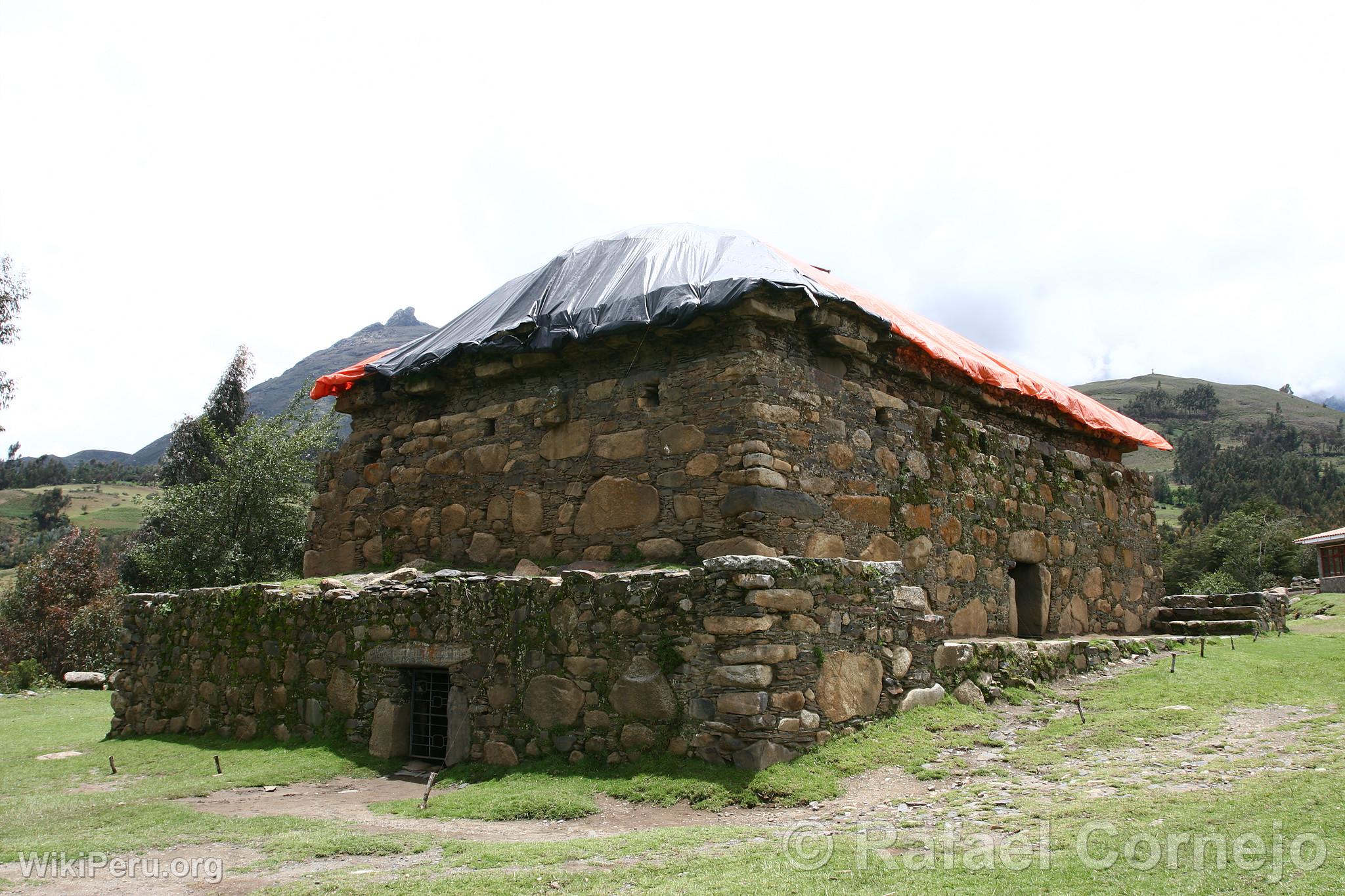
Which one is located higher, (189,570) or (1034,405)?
(1034,405)

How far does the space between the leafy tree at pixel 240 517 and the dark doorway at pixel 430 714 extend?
14.6m

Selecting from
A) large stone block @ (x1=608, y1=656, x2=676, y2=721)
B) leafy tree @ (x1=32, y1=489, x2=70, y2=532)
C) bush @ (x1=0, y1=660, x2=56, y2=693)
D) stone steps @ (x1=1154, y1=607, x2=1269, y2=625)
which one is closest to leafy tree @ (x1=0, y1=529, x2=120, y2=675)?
bush @ (x1=0, y1=660, x2=56, y2=693)

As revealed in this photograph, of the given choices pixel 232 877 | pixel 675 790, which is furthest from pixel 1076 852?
pixel 232 877

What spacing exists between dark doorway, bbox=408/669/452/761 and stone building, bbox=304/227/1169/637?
1668 mm

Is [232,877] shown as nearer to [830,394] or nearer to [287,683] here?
[287,683]

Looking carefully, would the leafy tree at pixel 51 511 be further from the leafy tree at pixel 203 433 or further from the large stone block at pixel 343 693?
the large stone block at pixel 343 693

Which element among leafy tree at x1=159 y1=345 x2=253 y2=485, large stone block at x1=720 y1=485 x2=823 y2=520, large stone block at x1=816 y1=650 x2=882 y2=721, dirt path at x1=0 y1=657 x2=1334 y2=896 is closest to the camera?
dirt path at x1=0 y1=657 x2=1334 y2=896

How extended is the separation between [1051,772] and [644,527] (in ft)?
13.3

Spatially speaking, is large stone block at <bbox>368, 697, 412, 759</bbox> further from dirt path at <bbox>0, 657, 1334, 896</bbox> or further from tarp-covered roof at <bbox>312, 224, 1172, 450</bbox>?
tarp-covered roof at <bbox>312, 224, 1172, 450</bbox>

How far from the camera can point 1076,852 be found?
4.33m

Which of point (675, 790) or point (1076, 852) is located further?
point (675, 790)

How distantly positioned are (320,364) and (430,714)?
182979 millimetres
